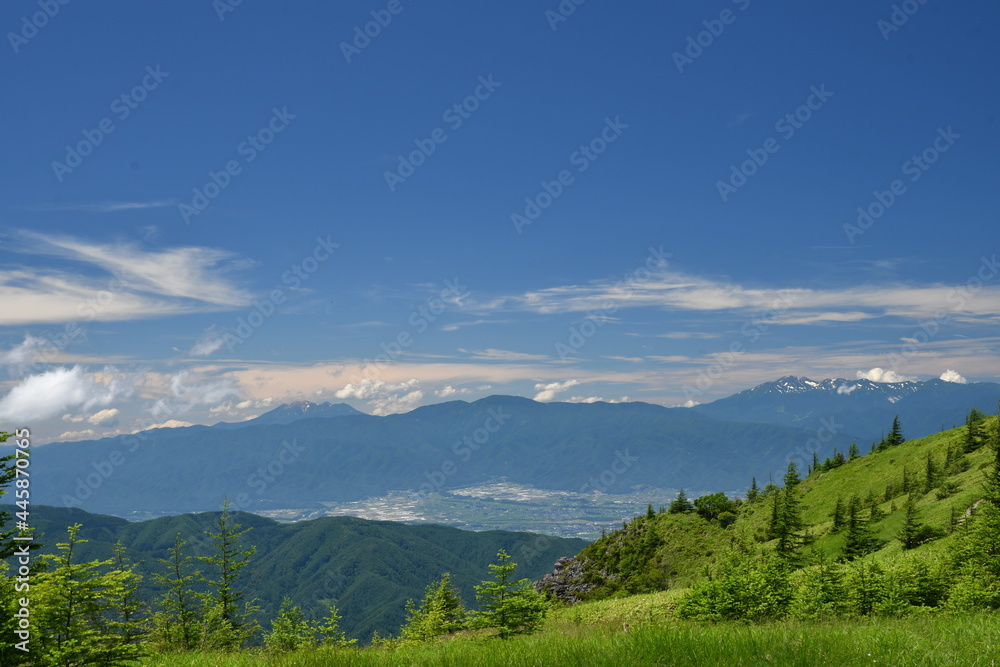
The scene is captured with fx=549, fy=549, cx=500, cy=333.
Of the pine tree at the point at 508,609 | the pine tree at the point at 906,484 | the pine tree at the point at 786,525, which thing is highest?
the pine tree at the point at 508,609

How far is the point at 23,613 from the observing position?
9000 millimetres

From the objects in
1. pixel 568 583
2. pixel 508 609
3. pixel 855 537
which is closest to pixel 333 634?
pixel 508 609

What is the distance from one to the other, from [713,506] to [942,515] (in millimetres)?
54735

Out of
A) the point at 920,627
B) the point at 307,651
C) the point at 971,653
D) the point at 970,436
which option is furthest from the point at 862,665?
the point at 970,436

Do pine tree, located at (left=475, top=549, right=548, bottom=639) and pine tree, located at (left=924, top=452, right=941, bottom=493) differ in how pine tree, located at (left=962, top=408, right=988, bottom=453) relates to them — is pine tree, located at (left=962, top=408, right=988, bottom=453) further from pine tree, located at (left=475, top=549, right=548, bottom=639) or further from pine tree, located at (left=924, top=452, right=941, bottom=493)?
pine tree, located at (left=475, top=549, right=548, bottom=639)

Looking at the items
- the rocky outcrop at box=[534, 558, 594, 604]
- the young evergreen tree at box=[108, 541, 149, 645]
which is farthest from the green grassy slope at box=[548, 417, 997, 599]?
the young evergreen tree at box=[108, 541, 149, 645]

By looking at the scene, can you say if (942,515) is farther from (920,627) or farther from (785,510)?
(920,627)

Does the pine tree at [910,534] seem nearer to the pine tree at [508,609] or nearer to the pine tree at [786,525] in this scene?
the pine tree at [786,525]

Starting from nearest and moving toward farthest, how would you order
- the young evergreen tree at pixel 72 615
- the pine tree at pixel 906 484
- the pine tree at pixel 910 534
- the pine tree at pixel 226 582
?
the young evergreen tree at pixel 72 615 → the pine tree at pixel 910 534 → the pine tree at pixel 226 582 → the pine tree at pixel 906 484

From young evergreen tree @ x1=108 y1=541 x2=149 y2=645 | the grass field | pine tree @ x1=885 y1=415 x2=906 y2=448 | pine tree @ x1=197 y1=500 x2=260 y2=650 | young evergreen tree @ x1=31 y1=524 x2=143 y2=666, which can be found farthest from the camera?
pine tree @ x1=885 y1=415 x2=906 y2=448

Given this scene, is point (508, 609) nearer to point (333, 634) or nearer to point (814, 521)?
point (333, 634)

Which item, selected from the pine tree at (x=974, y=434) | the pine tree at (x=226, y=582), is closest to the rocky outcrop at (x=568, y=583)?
the pine tree at (x=974, y=434)

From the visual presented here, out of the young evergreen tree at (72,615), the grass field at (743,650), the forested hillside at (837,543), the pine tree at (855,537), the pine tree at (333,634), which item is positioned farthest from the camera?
the pine tree at (855,537)

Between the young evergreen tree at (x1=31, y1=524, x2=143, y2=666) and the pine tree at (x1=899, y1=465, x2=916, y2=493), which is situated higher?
the young evergreen tree at (x1=31, y1=524, x2=143, y2=666)
